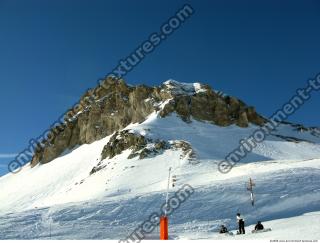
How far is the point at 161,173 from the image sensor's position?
4994cm

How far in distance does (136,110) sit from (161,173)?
3483 centimetres

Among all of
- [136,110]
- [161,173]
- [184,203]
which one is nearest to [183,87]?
[136,110]

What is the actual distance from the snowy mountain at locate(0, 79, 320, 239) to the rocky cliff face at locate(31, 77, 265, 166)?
0.24 m

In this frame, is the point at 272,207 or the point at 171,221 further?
the point at 272,207

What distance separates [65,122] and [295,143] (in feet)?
189

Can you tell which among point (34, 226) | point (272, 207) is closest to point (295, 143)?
point (272, 207)

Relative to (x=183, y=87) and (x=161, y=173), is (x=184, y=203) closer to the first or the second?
(x=161, y=173)

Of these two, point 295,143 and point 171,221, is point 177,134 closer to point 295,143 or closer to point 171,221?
point 295,143

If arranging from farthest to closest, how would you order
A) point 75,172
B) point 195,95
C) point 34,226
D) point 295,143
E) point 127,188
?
point 195,95
point 295,143
point 75,172
point 127,188
point 34,226

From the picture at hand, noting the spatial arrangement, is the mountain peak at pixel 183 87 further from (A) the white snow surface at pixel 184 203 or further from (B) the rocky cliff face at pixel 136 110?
(A) the white snow surface at pixel 184 203

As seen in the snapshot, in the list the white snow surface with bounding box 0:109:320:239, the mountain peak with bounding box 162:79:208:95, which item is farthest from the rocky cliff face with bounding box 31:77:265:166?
the white snow surface with bounding box 0:109:320:239

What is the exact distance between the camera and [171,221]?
26156 millimetres

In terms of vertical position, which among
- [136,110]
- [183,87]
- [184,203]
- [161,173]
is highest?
[183,87]

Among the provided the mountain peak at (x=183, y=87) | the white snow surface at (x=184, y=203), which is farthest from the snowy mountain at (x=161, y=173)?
the mountain peak at (x=183, y=87)
